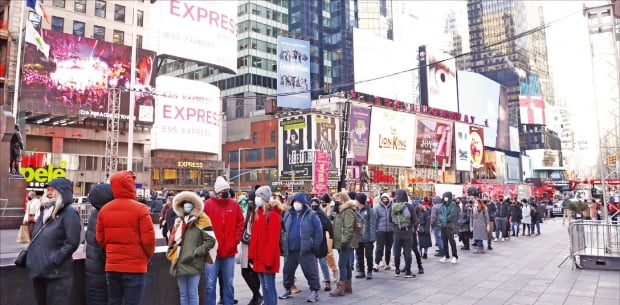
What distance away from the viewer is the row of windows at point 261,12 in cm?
7944

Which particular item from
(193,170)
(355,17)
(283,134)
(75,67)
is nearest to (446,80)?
(355,17)

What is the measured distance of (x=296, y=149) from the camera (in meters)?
62.5

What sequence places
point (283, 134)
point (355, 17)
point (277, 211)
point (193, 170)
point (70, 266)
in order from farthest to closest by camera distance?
point (355, 17) → point (283, 134) → point (193, 170) → point (277, 211) → point (70, 266)

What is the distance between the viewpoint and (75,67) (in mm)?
46188

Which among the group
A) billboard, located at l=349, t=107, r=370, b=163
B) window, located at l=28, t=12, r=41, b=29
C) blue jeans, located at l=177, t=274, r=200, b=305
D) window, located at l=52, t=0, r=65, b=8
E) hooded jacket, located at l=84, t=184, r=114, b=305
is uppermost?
window, located at l=52, t=0, r=65, b=8

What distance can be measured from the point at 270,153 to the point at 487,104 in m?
60.4

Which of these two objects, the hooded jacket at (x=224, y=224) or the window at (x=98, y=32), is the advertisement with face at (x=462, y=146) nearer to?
the window at (x=98, y=32)

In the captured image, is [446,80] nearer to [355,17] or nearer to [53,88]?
[355,17]

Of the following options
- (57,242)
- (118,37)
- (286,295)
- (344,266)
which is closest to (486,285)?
(344,266)

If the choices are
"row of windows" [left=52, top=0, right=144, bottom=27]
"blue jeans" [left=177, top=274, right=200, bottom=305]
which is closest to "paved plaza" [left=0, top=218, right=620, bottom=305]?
"blue jeans" [left=177, top=274, right=200, bottom=305]

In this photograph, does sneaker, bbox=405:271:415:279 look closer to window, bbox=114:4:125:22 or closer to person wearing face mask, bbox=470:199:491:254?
person wearing face mask, bbox=470:199:491:254

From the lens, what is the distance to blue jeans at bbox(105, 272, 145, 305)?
16.2 ft

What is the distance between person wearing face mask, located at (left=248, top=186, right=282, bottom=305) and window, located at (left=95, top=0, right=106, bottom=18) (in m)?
52.8

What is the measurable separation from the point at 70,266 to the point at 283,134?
197ft
